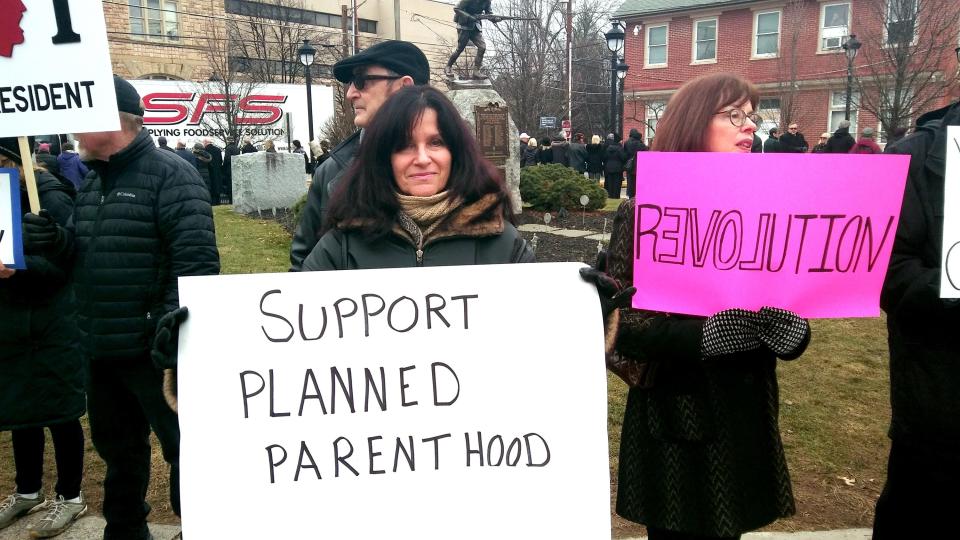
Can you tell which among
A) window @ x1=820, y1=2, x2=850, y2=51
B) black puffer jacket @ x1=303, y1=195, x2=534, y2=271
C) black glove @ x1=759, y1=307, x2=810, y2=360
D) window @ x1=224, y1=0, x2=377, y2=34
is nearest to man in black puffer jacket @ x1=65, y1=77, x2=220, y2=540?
black puffer jacket @ x1=303, y1=195, x2=534, y2=271

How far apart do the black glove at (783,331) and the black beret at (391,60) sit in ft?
5.89

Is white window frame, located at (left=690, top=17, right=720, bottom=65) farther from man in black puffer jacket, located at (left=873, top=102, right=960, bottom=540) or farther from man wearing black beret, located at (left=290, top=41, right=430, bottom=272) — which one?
man in black puffer jacket, located at (left=873, top=102, right=960, bottom=540)

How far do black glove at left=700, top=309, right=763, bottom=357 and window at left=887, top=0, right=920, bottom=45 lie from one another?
17.8m

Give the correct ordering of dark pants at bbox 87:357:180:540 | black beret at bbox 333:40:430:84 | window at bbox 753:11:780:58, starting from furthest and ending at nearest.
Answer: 1. window at bbox 753:11:780:58
2. black beret at bbox 333:40:430:84
3. dark pants at bbox 87:357:180:540

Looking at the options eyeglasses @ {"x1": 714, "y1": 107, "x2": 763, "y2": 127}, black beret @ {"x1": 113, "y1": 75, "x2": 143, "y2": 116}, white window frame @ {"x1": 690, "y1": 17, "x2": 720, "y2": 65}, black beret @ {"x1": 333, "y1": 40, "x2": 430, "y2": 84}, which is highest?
white window frame @ {"x1": 690, "y1": 17, "x2": 720, "y2": 65}

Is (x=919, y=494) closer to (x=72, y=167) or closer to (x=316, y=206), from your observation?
(x=316, y=206)

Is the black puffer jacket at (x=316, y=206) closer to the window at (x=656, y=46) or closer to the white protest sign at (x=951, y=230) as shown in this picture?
the white protest sign at (x=951, y=230)

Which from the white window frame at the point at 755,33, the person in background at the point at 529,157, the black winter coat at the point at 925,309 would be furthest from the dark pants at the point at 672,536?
the white window frame at the point at 755,33

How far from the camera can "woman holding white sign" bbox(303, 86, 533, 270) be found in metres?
2.02

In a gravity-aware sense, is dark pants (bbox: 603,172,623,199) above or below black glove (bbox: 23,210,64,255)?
below

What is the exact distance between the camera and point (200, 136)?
26844mm

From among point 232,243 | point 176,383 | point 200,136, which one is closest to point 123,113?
point 176,383

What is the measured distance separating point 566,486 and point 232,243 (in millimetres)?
10275

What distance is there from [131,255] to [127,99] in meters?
0.65
